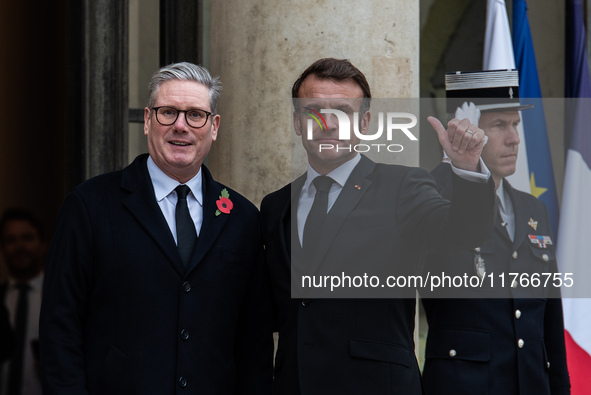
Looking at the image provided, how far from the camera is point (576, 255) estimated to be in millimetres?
5219

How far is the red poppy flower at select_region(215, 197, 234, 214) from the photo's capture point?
311cm

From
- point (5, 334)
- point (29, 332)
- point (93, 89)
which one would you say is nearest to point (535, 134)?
point (93, 89)

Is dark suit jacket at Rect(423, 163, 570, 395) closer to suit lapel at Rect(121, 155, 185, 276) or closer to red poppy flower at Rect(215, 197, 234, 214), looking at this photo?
red poppy flower at Rect(215, 197, 234, 214)

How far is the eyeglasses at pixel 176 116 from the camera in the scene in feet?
9.84

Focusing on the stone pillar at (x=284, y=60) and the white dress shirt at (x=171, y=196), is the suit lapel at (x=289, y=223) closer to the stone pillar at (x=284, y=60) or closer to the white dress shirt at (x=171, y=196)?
the white dress shirt at (x=171, y=196)

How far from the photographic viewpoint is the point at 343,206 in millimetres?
3127

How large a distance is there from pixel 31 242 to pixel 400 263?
6.80 ft

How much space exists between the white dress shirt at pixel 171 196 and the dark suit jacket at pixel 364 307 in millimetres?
323

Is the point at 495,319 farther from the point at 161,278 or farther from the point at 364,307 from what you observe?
the point at 161,278

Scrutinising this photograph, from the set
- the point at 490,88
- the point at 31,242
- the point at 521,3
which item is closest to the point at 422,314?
the point at 521,3

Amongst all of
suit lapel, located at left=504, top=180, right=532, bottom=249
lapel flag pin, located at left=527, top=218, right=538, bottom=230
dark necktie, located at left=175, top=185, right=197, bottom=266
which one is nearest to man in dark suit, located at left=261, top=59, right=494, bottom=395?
dark necktie, located at left=175, top=185, right=197, bottom=266

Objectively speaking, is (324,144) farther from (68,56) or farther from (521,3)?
(521,3)

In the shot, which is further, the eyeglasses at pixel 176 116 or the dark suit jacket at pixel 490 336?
the dark suit jacket at pixel 490 336

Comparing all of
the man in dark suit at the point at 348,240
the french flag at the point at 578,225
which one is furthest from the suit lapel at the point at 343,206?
the french flag at the point at 578,225
